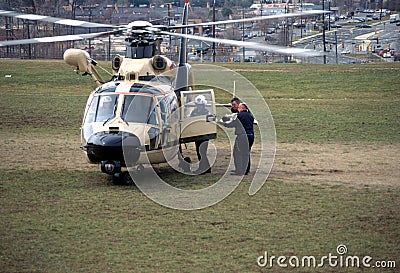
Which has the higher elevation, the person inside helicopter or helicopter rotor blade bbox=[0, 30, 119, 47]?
helicopter rotor blade bbox=[0, 30, 119, 47]

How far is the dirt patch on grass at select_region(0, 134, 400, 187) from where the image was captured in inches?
635

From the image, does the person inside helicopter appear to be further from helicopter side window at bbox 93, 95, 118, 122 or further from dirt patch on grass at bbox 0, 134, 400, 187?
dirt patch on grass at bbox 0, 134, 400, 187

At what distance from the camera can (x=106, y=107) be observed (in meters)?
14.9

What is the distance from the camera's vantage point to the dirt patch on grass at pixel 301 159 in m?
16.1

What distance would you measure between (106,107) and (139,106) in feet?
2.17

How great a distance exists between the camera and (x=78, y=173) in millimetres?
16281

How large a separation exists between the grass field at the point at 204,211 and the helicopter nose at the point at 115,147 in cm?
68

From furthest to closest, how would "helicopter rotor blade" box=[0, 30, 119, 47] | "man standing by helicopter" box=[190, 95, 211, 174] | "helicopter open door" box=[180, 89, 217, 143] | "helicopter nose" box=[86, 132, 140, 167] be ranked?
"man standing by helicopter" box=[190, 95, 211, 174] < "helicopter open door" box=[180, 89, 217, 143] < "helicopter nose" box=[86, 132, 140, 167] < "helicopter rotor blade" box=[0, 30, 119, 47]

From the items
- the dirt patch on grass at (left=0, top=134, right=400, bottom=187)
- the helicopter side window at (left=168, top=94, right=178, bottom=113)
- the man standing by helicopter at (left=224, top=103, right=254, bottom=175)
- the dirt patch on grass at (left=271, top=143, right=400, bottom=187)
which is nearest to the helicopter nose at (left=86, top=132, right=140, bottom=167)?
the helicopter side window at (left=168, top=94, right=178, bottom=113)

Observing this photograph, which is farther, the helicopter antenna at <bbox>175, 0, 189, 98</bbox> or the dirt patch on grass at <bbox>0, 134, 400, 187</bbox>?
the helicopter antenna at <bbox>175, 0, 189, 98</bbox>

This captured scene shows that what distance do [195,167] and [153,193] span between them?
3.00 meters
